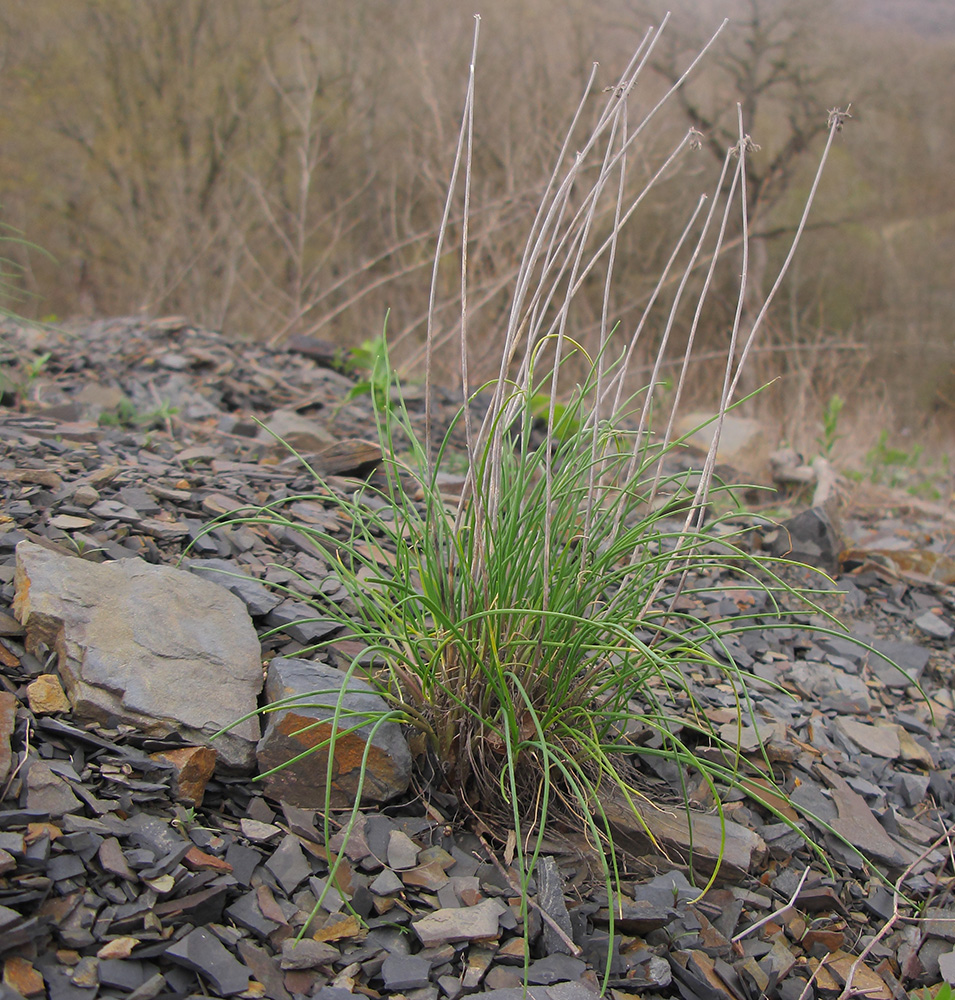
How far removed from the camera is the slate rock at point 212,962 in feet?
3.23

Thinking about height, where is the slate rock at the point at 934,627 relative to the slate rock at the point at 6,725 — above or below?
below

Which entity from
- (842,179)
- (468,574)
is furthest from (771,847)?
(842,179)

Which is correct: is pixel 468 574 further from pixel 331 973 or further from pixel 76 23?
pixel 76 23

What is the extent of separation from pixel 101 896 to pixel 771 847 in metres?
1.12

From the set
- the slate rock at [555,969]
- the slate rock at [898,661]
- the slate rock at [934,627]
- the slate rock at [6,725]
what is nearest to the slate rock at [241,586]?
the slate rock at [6,725]

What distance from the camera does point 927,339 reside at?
948 centimetres

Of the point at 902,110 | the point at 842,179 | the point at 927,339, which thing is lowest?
the point at 927,339

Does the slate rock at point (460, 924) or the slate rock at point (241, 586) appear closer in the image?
the slate rock at point (460, 924)

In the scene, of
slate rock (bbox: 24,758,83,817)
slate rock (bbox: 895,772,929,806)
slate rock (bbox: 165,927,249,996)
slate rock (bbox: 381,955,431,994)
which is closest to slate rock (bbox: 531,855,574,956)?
slate rock (bbox: 381,955,431,994)

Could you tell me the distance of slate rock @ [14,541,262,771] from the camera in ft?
4.20

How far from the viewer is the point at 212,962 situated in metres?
1.00

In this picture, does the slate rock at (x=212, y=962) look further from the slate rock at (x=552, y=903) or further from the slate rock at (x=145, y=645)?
the slate rock at (x=552, y=903)

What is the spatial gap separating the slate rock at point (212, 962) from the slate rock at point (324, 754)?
0.92ft

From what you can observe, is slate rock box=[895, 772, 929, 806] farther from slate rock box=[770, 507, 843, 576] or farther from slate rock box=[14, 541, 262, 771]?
slate rock box=[14, 541, 262, 771]
